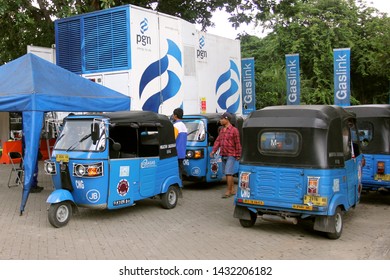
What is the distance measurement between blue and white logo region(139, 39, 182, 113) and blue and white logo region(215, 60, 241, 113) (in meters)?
2.70

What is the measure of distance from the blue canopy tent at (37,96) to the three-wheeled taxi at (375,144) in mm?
5122

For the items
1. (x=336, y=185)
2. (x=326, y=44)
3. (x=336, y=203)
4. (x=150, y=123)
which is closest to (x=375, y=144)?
(x=336, y=185)

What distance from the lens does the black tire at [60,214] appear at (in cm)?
661

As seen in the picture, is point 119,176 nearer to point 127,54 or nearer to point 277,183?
point 277,183

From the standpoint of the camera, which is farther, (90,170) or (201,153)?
(201,153)

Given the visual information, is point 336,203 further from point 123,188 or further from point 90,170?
point 90,170

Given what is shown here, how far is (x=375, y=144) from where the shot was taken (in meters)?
8.27

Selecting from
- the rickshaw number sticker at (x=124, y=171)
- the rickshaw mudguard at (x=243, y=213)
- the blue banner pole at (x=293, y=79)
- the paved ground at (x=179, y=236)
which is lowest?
the paved ground at (x=179, y=236)

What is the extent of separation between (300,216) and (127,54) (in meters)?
5.79

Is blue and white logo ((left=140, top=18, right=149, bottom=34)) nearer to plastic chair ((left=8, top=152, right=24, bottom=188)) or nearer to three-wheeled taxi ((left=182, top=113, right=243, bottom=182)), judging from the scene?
three-wheeled taxi ((left=182, top=113, right=243, bottom=182))

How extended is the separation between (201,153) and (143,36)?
10.3ft

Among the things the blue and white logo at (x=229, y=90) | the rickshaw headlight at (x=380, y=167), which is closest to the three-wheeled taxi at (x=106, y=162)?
the rickshaw headlight at (x=380, y=167)

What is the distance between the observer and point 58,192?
21.9ft

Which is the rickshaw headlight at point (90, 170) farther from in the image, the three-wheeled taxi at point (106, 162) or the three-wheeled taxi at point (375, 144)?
the three-wheeled taxi at point (375, 144)
